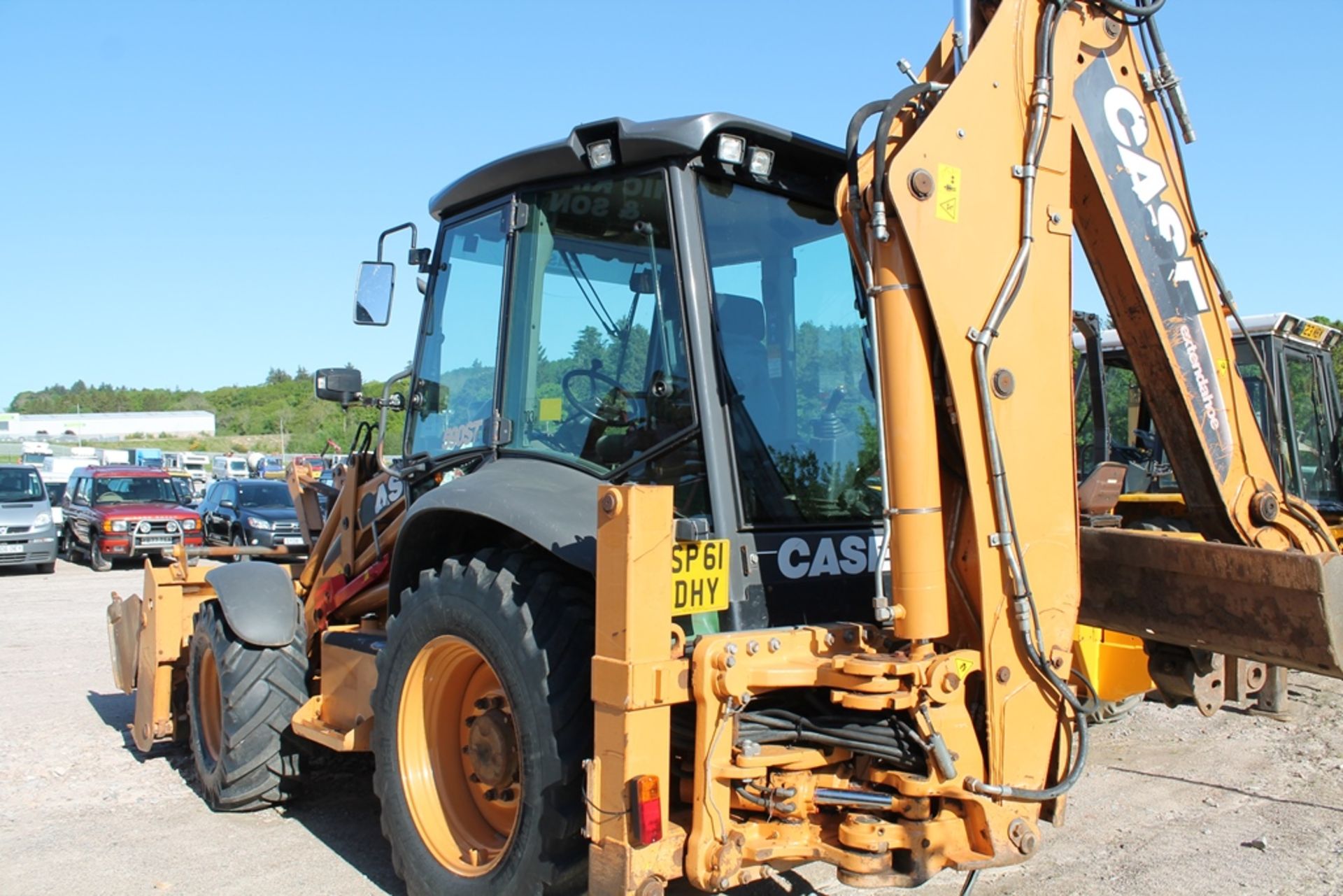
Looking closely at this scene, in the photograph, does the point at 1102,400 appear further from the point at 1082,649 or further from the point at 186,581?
the point at 186,581

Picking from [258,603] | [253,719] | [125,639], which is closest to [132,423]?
[125,639]

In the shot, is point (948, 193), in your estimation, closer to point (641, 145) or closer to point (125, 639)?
point (641, 145)

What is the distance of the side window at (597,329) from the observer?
356 cm

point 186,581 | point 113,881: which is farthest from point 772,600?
point 186,581

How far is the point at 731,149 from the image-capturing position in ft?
11.4

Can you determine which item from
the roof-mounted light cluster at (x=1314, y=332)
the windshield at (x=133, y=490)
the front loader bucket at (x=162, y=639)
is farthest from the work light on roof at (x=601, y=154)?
the windshield at (x=133, y=490)

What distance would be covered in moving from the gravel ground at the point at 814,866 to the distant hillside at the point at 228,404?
54431mm

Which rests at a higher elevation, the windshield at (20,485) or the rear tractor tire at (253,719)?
the windshield at (20,485)

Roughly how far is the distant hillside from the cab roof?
56.6 meters

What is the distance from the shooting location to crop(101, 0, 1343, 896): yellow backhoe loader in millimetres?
2971

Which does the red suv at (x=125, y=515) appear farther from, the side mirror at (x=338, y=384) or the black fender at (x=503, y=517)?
the black fender at (x=503, y=517)

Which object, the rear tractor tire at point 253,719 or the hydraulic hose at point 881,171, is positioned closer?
the hydraulic hose at point 881,171

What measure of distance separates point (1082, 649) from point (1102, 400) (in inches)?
167

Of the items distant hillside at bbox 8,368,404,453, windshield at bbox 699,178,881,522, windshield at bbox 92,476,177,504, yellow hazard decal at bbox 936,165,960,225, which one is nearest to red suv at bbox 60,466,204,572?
windshield at bbox 92,476,177,504
